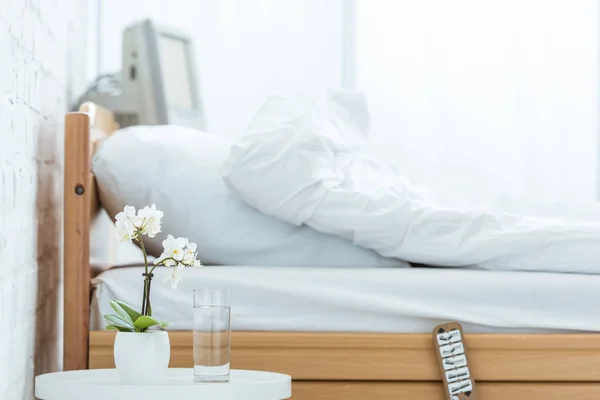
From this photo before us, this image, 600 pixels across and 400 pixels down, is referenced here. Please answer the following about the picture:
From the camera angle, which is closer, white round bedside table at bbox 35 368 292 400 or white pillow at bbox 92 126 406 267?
white round bedside table at bbox 35 368 292 400

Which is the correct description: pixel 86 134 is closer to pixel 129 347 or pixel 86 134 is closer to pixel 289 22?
pixel 129 347

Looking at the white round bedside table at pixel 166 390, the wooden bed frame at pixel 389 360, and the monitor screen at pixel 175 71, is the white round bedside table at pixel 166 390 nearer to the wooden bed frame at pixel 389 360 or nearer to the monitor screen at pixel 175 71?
the wooden bed frame at pixel 389 360

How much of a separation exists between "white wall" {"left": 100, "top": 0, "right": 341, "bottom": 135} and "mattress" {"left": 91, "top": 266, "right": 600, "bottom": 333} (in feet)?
5.81

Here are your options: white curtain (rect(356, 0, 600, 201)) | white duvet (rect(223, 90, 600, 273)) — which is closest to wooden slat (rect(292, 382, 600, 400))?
white duvet (rect(223, 90, 600, 273))

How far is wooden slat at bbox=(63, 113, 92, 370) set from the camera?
1464mm

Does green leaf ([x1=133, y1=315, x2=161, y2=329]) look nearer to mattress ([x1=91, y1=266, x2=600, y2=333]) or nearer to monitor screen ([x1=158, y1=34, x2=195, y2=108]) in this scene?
mattress ([x1=91, y1=266, x2=600, y2=333])

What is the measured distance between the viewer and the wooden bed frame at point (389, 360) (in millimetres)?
1459

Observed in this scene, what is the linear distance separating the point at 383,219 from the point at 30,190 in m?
0.63

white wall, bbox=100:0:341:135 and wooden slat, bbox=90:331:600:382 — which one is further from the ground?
white wall, bbox=100:0:341:135

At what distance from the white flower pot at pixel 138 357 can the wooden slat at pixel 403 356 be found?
0.25 meters

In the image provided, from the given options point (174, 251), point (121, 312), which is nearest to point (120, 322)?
point (121, 312)

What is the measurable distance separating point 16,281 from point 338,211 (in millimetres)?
599

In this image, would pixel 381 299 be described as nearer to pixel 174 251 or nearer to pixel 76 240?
pixel 174 251

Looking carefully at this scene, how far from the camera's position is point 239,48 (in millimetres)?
3225
